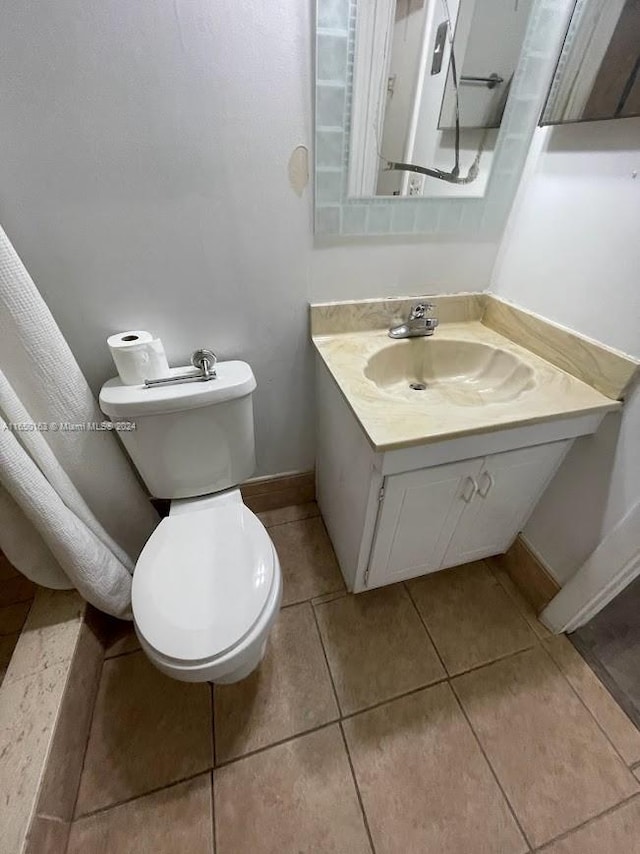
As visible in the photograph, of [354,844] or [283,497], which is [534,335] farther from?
Result: [354,844]

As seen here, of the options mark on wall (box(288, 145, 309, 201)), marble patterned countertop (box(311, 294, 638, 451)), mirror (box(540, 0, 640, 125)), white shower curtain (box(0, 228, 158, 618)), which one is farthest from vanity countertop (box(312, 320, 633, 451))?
white shower curtain (box(0, 228, 158, 618))

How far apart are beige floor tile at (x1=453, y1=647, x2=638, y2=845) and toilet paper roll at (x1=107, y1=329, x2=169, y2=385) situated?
1.28m

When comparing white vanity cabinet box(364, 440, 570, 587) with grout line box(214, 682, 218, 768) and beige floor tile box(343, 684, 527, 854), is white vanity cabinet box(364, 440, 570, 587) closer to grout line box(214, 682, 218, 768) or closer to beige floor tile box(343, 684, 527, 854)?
beige floor tile box(343, 684, 527, 854)

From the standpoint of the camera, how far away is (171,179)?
823 millimetres

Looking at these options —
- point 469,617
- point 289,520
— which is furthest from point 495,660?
point 289,520

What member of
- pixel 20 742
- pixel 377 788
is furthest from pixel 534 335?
pixel 20 742

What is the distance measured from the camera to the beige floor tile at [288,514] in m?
1.51

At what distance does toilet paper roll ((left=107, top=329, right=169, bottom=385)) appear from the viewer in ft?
2.92

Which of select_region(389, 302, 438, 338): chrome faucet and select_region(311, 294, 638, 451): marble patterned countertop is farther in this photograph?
select_region(389, 302, 438, 338): chrome faucet

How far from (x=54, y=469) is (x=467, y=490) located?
1041 mm

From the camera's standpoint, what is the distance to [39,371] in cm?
78

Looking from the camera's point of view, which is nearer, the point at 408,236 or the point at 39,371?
the point at 39,371

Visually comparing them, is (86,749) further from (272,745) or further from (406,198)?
(406,198)

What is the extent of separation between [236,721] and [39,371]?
1045 mm
